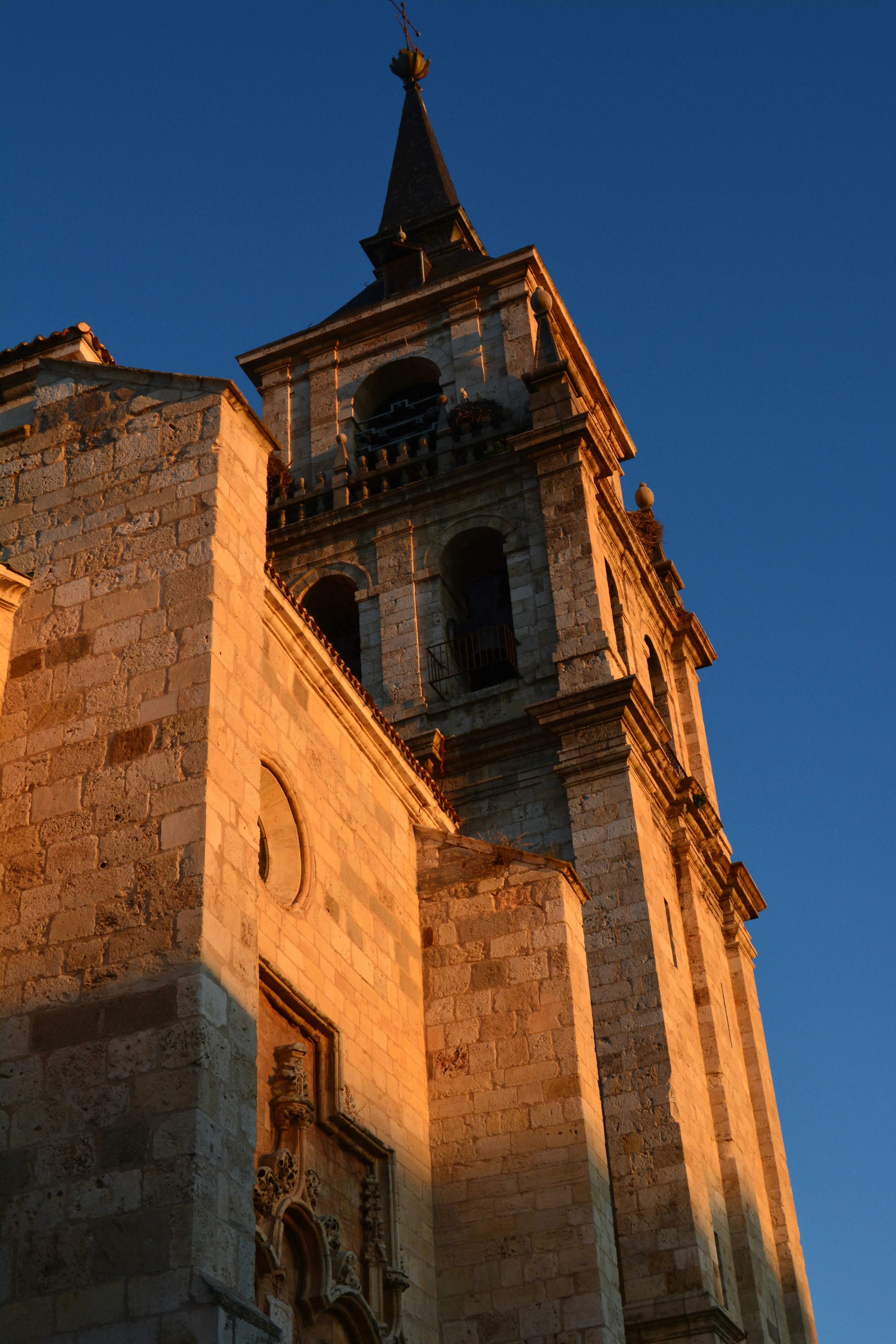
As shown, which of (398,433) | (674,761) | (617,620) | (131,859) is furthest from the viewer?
(398,433)

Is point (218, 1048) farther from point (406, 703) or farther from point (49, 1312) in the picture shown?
point (406, 703)

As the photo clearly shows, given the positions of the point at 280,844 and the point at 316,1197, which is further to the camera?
the point at 280,844

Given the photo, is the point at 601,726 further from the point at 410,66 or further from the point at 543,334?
the point at 410,66

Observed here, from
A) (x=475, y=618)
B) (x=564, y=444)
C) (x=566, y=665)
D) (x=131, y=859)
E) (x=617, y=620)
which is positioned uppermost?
(x=564, y=444)

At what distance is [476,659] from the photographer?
73.5ft

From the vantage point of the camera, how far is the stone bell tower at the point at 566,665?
17.3 metres

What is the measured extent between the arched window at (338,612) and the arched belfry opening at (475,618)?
1.48 meters

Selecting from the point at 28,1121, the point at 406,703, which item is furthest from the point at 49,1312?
the point at 406,703

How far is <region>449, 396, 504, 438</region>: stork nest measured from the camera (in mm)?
24531

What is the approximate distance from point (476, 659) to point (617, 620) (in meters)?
2.06

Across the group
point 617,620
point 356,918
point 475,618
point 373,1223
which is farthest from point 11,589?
point 475,618

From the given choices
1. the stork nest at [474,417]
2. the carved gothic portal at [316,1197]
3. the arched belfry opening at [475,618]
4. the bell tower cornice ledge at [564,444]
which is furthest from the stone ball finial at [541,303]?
the carved gothic portal at [316,1197]

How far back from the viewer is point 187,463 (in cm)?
1107

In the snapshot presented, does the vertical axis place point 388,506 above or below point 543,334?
below
